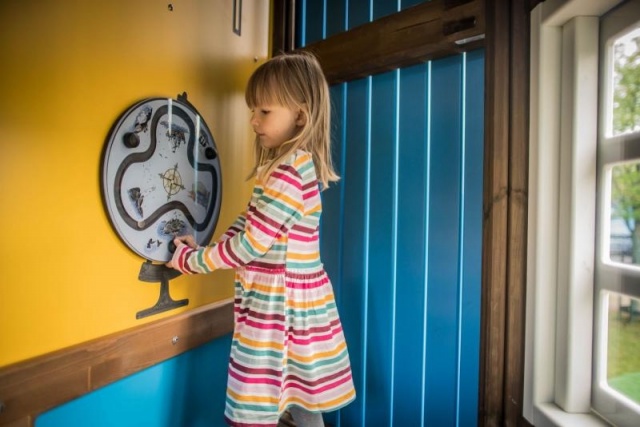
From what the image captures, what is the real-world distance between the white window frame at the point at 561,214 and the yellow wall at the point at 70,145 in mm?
926

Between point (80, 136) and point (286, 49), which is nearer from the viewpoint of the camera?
point (80, 136)

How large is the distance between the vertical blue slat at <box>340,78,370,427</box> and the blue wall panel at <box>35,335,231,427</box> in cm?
43

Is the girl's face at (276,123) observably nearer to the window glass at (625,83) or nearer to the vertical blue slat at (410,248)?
the vertical blue slat at (410,248)

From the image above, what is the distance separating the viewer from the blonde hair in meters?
1.04

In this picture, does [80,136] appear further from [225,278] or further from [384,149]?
[384,149]

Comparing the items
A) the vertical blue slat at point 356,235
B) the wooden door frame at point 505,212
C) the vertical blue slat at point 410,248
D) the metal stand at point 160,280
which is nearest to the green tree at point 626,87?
the wooden door frame at point 505,212

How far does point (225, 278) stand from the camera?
1272 millimetres

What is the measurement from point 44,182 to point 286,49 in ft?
3.09

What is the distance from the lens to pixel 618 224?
→ 2.64 feet

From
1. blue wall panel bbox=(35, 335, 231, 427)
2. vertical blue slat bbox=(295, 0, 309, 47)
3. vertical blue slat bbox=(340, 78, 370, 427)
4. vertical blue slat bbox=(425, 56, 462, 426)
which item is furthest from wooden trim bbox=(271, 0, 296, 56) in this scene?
blue wall panel bbox=(35, 335, 231, 427)

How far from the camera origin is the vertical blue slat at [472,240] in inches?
41.0

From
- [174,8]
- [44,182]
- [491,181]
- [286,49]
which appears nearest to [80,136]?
[44,182]

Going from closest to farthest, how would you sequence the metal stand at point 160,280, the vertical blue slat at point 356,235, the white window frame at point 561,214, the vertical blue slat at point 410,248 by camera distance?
the white window frame at point 561,214 < the metal stand at point 160,280 < the vertical blue slat at point 410,248 < the vertical blue slat at point 356,235

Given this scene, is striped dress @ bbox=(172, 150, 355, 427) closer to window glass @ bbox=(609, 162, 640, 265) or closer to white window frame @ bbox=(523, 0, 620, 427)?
white window frame @ bbox=(523, 0, 620, 427)
